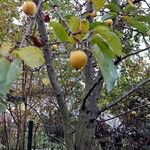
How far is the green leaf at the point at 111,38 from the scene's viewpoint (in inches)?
33.0

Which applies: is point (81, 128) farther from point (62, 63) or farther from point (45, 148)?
point (45, 148)

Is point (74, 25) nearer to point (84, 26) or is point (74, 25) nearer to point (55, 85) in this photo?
point (84, 26)

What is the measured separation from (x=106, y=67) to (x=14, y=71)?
0.18 m

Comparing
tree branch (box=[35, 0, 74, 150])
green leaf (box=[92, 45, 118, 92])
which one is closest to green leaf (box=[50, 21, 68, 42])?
green leaf (box=[92, 45, 118, 92])

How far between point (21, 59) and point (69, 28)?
14cm

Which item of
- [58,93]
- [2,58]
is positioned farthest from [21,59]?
[58,93]

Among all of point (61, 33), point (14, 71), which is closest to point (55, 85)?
point (61, 33)

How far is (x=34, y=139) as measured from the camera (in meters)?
6.77

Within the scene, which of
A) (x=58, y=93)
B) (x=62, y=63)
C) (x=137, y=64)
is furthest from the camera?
(x=137, y=64)

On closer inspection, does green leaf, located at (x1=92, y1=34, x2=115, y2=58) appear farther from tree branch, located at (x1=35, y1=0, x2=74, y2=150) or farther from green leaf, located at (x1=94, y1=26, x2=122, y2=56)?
tree branch, located at (x1=35, y1=0, x2=74, y2=150)

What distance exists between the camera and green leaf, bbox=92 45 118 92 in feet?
2.61

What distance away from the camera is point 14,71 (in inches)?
31.0

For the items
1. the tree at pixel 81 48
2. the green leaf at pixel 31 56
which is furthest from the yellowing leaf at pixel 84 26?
the green leaf at pixel 31 56

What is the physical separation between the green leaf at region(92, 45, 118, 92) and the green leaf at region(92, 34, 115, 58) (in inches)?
0.7
